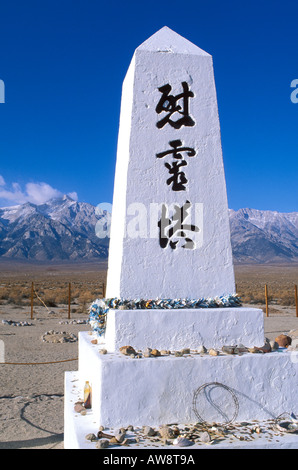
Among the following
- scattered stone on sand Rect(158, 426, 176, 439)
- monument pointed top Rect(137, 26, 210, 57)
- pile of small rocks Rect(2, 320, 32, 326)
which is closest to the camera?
scattered stone on sand Rect(158, 426, 176, 439)

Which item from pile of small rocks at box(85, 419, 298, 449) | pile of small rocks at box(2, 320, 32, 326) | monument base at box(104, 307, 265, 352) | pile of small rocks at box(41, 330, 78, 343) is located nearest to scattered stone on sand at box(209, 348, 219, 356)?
monument base at box(104, 307, 265, 352)

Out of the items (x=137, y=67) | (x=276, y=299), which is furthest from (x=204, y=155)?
(x=276, y=299)

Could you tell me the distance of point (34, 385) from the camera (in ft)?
27.2

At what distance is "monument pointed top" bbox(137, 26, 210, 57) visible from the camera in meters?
4.64

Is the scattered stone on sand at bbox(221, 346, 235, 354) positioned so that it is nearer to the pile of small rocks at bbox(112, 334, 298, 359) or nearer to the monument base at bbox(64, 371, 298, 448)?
the pile of small rocks at bbox(112, 334, 298, 359)

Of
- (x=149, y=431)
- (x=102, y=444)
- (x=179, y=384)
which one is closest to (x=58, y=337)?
(x=179, y=384)

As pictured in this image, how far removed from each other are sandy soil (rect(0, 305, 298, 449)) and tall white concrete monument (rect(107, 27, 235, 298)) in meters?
2.69

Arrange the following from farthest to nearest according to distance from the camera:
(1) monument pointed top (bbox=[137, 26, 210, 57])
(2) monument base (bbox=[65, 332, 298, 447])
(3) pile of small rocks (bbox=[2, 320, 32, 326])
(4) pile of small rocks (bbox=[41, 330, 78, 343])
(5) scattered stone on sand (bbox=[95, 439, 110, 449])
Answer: (3) pile of small rocks (bbox=[2, 320, 32, 326])
(4) pile of small rocks (bbox=[41, 330, 78, 343])
(1) monument pointed top (bbox=[137, 26, 210, 57])
(2) monument base (bbox=[65, 332, 298, 447])
(5) scattered stone on sand (bbox=[95, 439, 110, 449])

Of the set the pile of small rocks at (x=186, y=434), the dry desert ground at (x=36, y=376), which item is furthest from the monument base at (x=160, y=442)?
the dry desert ground at (x=36, y=376)

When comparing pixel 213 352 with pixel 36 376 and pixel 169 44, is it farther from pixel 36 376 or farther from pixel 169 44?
pixel 36 376

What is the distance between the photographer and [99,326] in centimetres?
452

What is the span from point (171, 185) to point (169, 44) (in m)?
1.58

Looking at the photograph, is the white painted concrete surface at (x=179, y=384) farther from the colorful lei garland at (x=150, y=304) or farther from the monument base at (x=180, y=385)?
the colorful lei garland at (x=150, y=304)
